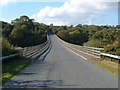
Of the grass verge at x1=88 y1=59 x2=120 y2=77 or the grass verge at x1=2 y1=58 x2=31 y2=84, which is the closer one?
the grass verge at x1=2 y1=58 x2=31 y2=84

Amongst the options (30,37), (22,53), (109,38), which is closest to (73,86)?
(22,53)

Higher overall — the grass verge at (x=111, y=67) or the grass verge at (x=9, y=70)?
the grass verge at (x=9, y=70)

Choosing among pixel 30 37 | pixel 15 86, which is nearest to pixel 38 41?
pixel 30 37

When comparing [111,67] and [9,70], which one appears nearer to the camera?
[9,70]

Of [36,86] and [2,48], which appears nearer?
[36,86]

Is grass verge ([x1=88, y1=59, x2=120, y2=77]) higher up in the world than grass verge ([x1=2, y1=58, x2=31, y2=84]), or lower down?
lower down


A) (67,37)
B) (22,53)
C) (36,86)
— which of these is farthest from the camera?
(67,37)

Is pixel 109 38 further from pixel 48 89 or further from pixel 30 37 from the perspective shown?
pixel 30 37

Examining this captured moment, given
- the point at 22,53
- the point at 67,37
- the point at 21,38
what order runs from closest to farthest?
the point at 22,53, the point at 21,38, the point at 67,37

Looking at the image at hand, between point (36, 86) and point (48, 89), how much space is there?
0.73 meters

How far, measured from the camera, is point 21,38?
99.2 meters

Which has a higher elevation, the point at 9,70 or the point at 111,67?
the point at 9,70

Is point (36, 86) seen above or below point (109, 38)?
below

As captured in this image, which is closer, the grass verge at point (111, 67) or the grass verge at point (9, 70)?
the grass verge at point (9, 70)
